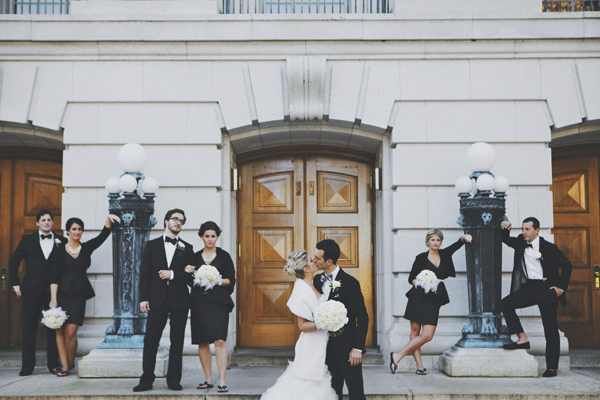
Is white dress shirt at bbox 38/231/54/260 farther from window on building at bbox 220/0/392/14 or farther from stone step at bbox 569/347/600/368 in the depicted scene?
stone step at bbox 569/347/600/368

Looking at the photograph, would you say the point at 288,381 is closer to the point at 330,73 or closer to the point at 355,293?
the point at 355,293

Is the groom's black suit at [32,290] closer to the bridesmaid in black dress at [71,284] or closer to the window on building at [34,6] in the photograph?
the bridesmaid in black dress at [71,284]

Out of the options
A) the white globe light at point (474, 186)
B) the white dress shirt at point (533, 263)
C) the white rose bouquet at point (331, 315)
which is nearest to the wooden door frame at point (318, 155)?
the white globe light at point (474, 186)

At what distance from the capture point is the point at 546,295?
302 inches

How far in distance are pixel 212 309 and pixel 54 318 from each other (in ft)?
6.97

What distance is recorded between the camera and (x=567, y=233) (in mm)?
9711

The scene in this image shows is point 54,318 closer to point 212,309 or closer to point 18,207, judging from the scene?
point 212,309

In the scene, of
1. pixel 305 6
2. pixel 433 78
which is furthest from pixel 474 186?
pixel 305 6

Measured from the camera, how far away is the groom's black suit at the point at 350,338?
18.5ft

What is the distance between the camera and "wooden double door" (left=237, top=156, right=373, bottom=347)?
9555 mm

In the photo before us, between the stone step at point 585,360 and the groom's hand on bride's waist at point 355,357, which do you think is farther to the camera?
the stone step at point 585,360

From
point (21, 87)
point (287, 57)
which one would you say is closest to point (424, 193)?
point (287, 57)

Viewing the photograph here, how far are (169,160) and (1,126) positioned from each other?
8.07 feet

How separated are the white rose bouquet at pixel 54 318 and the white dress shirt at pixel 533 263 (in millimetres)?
5536
